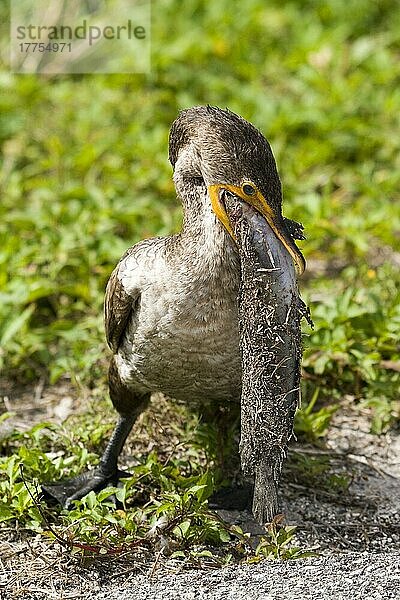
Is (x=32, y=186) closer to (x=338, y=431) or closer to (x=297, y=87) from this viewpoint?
(x=297, y=87)

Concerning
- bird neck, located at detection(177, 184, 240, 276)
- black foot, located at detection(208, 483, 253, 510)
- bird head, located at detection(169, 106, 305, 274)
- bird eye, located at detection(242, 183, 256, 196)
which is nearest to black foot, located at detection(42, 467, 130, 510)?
black foot, located at detection(208, 483, 253, 510)

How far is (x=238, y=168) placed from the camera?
3596 mm

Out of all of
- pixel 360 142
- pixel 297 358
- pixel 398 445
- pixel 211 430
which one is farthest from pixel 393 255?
pixel 297 358

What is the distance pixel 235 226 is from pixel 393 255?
9.50ft

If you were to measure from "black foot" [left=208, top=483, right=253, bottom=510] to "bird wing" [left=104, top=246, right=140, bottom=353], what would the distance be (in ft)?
2.43

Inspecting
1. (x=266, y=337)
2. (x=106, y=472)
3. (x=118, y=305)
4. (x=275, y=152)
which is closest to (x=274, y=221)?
(x=266, y=337)

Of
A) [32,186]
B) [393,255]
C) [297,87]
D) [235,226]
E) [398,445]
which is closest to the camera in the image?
[235,226]

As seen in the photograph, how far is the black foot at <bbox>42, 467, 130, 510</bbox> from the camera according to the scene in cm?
425

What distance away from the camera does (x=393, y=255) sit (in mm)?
6324

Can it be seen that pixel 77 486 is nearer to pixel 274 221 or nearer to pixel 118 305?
pixel 118 305

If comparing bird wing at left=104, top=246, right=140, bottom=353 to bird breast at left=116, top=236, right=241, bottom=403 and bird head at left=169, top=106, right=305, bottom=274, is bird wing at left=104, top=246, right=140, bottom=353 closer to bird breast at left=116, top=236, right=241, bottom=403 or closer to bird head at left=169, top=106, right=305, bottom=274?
bird breast at left=116, top=236, right=241, bottom=403

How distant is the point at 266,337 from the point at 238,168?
1.99ft

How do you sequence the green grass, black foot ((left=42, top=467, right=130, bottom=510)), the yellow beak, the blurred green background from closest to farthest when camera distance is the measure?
the yellow beak → black foot ((left=42, top=467, right=130, bottom=510)) → the green grass → the blurred green background

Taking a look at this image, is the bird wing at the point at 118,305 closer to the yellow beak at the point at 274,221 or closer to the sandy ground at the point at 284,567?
the yellow beak at the point at 274,221
